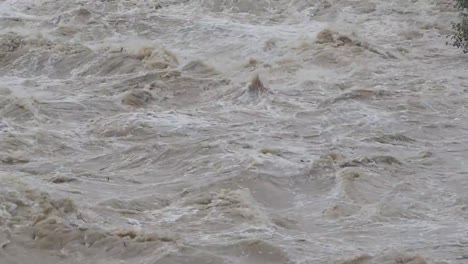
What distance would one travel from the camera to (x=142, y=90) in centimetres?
1227

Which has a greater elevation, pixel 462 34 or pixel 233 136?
pixel 462 34

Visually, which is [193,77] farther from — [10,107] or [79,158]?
[79,158]

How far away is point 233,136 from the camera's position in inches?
412

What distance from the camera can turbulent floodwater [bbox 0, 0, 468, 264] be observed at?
7.46 metres

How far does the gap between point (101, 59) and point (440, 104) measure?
549 centimetres

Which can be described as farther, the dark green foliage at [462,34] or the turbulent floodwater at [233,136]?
the dark green foliage at [462,34]

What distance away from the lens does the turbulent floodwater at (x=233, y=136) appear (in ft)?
24.5

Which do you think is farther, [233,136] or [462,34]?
[462,34]

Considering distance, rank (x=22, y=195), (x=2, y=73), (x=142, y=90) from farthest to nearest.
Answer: (x=2, y=73)
(x=142, y=90)
(x=22, y=195)

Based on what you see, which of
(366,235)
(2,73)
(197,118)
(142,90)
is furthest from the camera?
(2,73)

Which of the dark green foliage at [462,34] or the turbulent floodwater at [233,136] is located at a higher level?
the dark green foliage at [462,34]

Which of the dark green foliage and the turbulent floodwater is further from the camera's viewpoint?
the dark green foliage

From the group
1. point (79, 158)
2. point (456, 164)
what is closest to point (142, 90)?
point (79, 158)

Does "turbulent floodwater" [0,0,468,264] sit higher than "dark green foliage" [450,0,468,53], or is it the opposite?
"dark green foliage" [450,0,468,53]
